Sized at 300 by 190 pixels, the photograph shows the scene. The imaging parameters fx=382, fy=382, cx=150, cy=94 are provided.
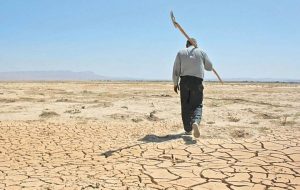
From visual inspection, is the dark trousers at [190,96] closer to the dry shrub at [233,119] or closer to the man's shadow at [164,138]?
the man's shadow at [164,138]

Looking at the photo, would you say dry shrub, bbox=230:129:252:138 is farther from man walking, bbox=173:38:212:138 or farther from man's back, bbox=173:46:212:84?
man's back, bbox=173:46:212:84

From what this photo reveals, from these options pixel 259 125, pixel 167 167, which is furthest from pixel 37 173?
pixel 259 125

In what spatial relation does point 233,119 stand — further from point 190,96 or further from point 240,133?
point 190,96

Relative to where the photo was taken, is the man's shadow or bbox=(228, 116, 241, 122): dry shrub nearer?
the man's shadow

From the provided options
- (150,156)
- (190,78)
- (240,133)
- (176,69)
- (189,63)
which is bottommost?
(150,156)

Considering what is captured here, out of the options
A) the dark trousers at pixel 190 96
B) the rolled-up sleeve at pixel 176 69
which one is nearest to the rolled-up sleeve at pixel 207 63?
the dark trousers at pixel 190 96

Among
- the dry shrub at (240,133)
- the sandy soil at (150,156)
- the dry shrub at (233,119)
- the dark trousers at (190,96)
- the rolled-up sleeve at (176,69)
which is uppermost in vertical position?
the rolled-up sleeve at (176,69)

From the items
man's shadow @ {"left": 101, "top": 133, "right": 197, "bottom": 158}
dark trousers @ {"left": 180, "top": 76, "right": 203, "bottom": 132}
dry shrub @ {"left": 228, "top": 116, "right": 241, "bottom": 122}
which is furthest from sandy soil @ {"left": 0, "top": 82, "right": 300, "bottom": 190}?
dark trousers @ {"left": 180, "top": 76, "right": 203, "bottom": 132}

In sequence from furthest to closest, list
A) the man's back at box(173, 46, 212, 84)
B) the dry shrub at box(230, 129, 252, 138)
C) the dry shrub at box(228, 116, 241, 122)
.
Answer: the dry shrub at box(228, 116, 241, 122) < the dry shrub at box(230, 129, 252, 138) < the man's back at box(173, 46, 212, 84)

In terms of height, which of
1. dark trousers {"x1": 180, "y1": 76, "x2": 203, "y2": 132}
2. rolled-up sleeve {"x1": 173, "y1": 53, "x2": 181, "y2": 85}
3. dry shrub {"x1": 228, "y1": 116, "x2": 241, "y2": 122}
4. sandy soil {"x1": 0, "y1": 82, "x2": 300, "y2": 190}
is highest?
rolled-up sleeve {"x1": 173, "y1": 53, "x2": 181, "y2": 85}

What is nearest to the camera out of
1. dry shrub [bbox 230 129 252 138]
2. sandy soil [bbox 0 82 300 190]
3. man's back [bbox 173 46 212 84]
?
sandy soil [bbox 0 82 300 190]

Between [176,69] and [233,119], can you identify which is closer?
[176,69]

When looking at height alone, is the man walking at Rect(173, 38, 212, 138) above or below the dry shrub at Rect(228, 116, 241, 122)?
above

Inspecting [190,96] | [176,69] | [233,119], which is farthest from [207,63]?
[233,119]
